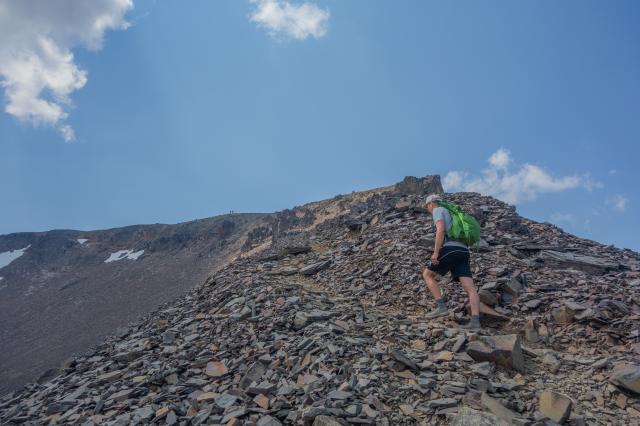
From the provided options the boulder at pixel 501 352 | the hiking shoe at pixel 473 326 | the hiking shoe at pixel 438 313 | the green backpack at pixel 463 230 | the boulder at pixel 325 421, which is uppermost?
the green backpack at pixel 463 230

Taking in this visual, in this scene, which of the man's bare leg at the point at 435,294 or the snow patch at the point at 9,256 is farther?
the snow patch at the point at 9,256

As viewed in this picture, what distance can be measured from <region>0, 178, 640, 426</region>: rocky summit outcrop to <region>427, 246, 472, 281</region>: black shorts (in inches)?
37.7

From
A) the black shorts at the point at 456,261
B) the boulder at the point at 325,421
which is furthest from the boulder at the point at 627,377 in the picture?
the boulder at the point at 325,421

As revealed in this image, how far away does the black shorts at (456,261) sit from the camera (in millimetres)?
7480

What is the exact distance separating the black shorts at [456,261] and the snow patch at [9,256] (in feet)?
244

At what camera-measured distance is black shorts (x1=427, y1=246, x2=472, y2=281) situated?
7.48 m

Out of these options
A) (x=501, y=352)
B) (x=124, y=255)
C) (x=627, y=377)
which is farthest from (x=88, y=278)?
(x=627, y=377)

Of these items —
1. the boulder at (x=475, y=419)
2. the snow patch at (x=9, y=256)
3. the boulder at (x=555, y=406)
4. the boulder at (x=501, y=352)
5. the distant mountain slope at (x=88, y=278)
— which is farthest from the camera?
the snow patch at (x=9, y=256)

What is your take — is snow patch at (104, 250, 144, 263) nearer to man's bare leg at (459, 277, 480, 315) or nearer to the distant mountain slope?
the distant mountain slope

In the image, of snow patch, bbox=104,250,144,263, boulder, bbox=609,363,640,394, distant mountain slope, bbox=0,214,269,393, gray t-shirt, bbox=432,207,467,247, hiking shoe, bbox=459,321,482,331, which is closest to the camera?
boulder, bbox=609,363,640,394

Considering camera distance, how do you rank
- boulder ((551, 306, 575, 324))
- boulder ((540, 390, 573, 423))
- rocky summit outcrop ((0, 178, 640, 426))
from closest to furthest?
1. boulder ((540, 390, 573, 423))
2. rocky summit outcrop ((0, 178, 640, 426))
3. boulder ((551, 306, 575, 324))

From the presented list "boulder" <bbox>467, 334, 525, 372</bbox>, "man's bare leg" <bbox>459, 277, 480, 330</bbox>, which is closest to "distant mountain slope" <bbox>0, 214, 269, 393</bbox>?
"man's bare leg" <bbox>459, 277, 480, 330</bbox>

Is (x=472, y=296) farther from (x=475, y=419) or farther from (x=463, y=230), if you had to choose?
(x=475, y=419)

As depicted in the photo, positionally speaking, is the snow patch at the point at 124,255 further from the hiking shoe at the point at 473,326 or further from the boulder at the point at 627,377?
the boulder at the point at 627,377
